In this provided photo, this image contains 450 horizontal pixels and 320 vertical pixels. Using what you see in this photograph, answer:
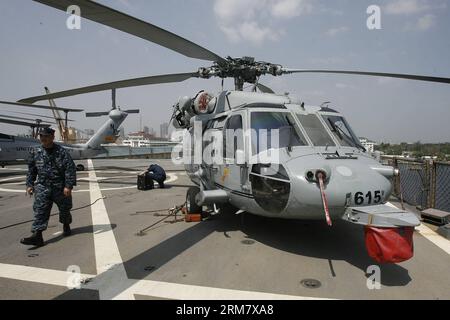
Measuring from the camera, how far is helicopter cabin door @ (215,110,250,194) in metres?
5.11

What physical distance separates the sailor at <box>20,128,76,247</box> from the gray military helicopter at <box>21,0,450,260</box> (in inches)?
75.8

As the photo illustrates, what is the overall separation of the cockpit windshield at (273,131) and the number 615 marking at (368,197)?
3.97 feet

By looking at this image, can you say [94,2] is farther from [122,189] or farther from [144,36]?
[122,189]

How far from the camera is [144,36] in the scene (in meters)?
4.70

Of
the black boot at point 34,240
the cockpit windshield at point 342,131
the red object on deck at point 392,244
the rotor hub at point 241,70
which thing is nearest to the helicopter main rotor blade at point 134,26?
the rotor hub at point 241,70

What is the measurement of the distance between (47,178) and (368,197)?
5.00 m

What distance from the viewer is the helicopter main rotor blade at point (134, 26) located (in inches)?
132

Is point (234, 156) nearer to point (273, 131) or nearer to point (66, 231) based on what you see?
point (273, 131)

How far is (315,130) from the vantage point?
5207mm

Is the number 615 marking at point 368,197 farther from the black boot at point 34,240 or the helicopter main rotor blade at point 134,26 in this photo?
the black boot at point 34,240

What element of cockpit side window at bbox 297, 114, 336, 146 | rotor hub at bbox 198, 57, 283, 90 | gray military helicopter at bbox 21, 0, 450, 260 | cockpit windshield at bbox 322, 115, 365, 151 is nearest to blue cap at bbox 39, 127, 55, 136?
gray military helicopter at bbox 21, 0, 450, 260
